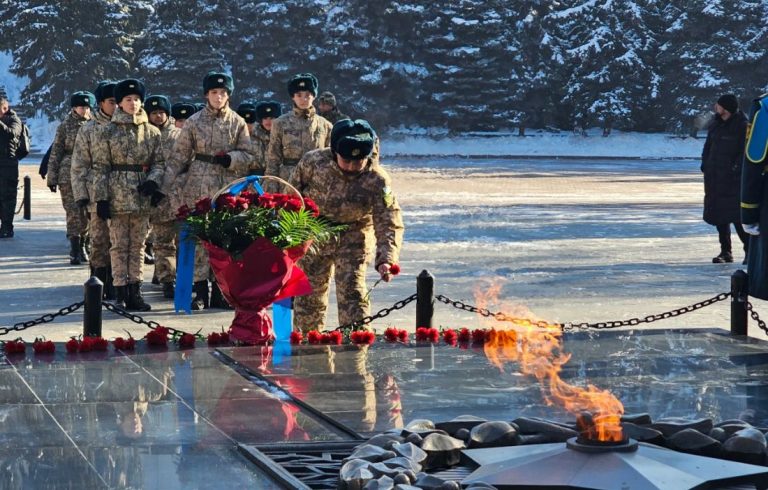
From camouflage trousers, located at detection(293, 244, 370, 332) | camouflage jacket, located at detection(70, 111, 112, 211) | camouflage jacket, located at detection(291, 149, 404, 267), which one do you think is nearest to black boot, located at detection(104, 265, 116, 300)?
camouflage jacket, located at detection(70, 111, 112, 211)

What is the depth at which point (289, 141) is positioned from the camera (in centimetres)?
1204

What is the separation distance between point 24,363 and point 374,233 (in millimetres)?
2379

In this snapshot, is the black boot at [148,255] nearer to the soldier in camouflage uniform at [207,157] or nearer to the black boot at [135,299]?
the soldier in camouflage uniform at [207,157]

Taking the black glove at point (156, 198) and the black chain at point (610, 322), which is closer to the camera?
the black chain at point (610, 322)

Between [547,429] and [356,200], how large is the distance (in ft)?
11.3

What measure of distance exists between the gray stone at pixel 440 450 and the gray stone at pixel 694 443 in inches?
35.2

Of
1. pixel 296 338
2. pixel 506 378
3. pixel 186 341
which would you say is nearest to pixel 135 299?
pixel 186 341

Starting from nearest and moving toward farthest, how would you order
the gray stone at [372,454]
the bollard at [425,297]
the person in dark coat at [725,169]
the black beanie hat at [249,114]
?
the gray stone at [372,454], the bollard at [425,297], the black beanie hat at [249,114], the person in dark coat at [725,169]

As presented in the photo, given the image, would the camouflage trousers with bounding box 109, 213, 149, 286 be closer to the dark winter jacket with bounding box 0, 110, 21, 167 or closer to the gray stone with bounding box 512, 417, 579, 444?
the gray stone with bounding box 512, 417, 579, 444

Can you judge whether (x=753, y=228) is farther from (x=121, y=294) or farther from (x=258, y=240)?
(x=121, y=294)

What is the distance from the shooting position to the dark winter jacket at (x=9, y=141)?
1905 centimetres

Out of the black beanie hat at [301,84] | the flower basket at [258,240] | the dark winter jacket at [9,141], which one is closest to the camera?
the flower basket at [258,240]

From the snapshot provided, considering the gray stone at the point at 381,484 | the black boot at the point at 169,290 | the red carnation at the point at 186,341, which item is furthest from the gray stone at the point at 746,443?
the black boot at the point at 169,290

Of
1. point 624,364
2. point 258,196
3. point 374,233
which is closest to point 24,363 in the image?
point 258,196
